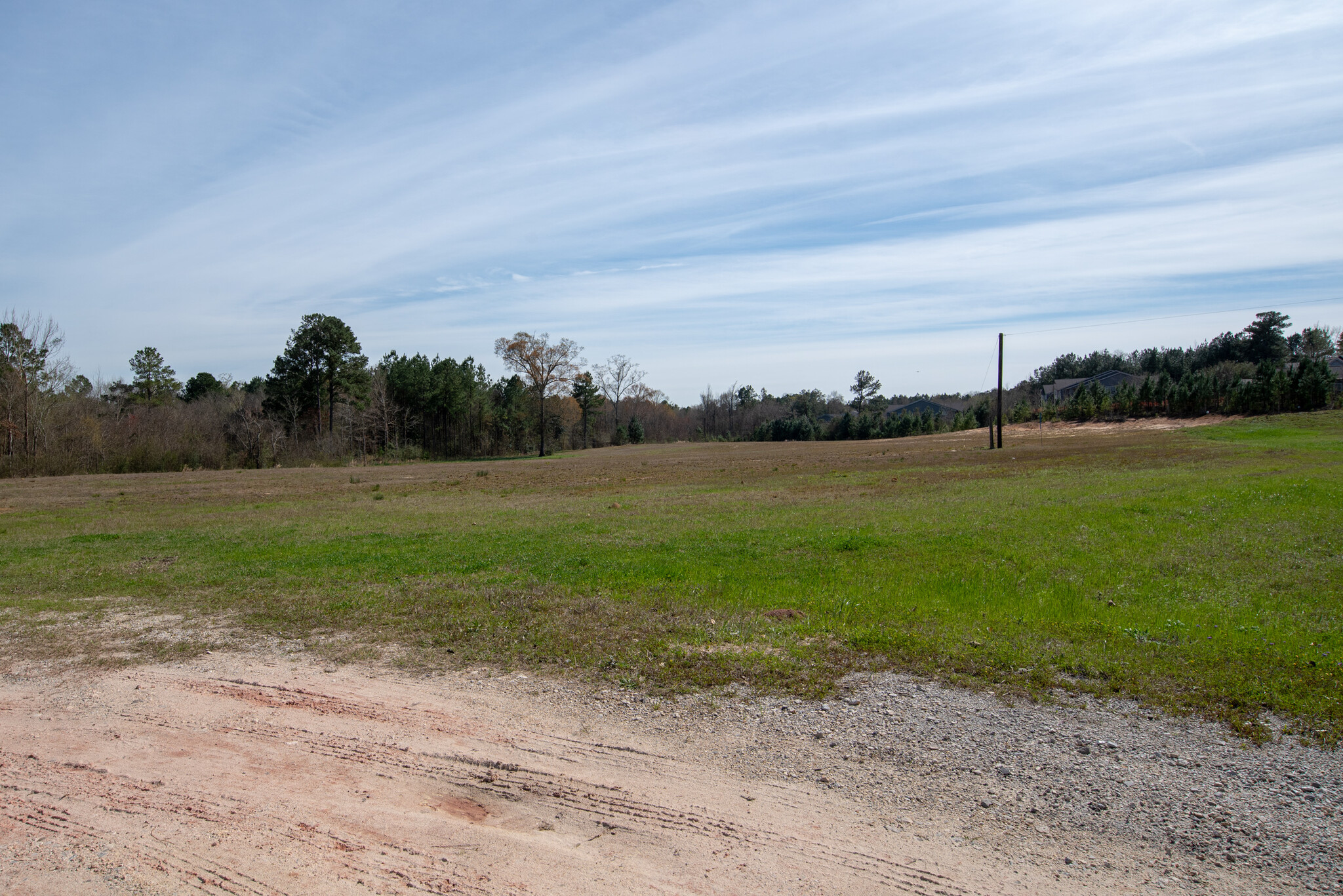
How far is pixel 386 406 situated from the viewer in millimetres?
63094

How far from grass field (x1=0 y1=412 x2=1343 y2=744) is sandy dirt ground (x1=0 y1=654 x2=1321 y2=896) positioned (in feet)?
4.18

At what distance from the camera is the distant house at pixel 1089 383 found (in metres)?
94.3

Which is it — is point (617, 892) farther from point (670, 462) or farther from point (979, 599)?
point (670, 462)

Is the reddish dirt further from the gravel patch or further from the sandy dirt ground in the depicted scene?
the gravel patch

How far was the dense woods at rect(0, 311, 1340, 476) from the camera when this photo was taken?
4172 centimetres

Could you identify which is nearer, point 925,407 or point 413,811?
point 413,811

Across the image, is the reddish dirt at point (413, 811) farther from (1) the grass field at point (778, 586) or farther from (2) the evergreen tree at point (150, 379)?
(2) the evergreen tree at point (150, 379)

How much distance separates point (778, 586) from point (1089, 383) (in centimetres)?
10002

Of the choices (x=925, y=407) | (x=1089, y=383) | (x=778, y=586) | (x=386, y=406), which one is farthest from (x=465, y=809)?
(x=925, y=407)

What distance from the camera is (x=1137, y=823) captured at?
4055 mm

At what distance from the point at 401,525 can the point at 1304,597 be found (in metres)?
16.1

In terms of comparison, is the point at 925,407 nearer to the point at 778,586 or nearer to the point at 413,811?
the point at 778,586

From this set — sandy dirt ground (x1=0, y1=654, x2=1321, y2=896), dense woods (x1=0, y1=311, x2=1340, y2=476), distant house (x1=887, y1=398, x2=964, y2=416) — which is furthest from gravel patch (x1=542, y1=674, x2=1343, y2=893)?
distant house (x1=887, y1=398, x2=964, y2=416)

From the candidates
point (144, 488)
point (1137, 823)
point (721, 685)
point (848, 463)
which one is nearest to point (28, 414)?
point (144, 488)
